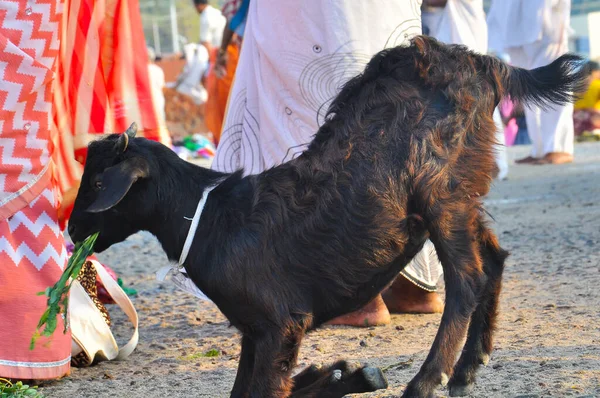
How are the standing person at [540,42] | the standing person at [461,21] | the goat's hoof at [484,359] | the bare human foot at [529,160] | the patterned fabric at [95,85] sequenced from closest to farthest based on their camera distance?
the goat's hoof at [484,359] → the patterned fabric at [95,85] → the standing person at [461,21] → the standing person at [540,42] → the bare human foot at [529,160]

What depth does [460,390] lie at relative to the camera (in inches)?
149

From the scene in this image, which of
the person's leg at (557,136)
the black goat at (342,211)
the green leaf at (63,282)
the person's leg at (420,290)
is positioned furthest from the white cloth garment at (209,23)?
the green leaf at (63,282)

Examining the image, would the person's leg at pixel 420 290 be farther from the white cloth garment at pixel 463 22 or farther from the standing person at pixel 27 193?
the white cloth garment at pixel 463 22

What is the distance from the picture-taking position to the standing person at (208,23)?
16891mm

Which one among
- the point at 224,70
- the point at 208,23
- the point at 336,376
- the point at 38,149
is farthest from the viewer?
the point at 208,23

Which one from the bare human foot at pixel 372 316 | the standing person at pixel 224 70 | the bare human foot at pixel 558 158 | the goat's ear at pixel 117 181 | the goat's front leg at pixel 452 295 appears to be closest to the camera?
the goat's ear at pixel 117 181

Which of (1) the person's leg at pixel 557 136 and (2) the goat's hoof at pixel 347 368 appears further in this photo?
(1) the person's leg at pixel 557 136

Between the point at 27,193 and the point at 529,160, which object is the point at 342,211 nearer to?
the point at 27,193

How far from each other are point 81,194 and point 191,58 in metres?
16.7

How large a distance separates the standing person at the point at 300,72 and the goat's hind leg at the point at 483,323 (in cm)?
100

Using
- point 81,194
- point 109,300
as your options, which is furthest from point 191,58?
point 81,194

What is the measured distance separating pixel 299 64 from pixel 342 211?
1478mm

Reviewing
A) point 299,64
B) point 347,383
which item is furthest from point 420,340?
point 299,64

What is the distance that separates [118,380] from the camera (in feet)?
14.4
